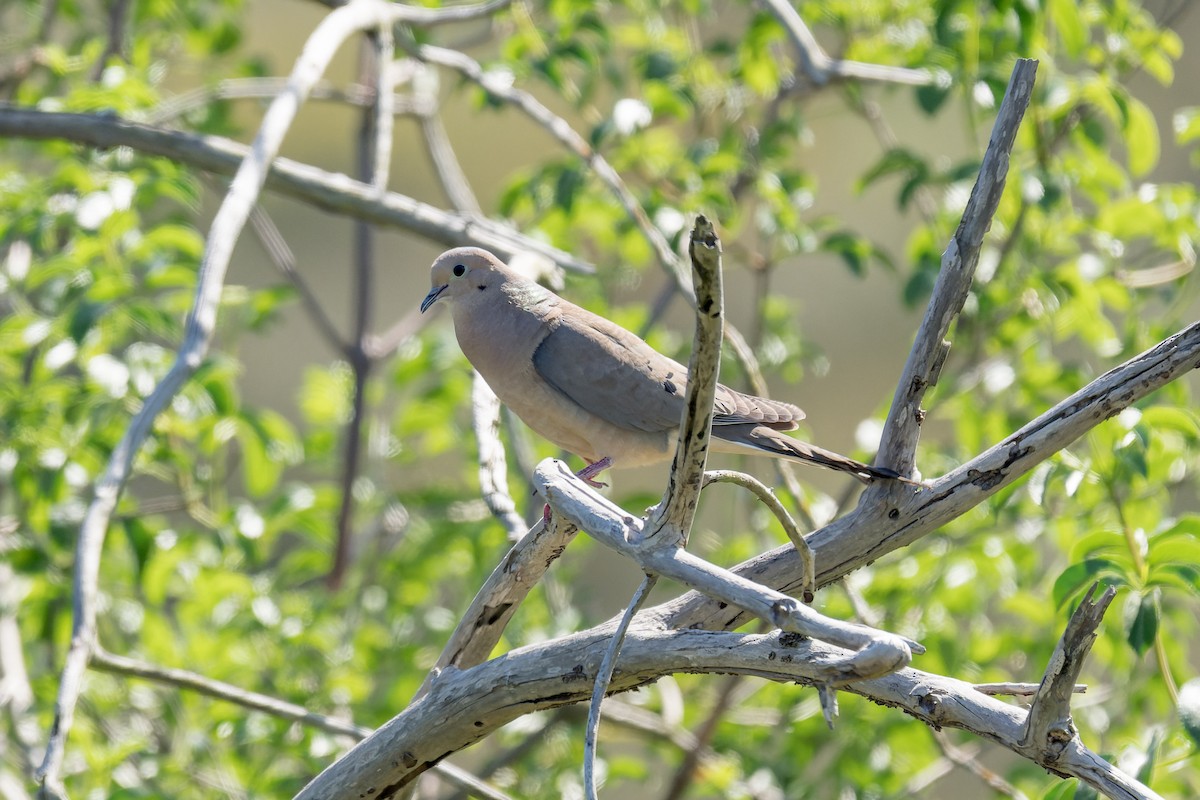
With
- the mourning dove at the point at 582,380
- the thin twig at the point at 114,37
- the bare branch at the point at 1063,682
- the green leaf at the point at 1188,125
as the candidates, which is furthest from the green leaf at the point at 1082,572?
the thin twig at the point at 114,37

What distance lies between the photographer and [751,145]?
3943 millimetres

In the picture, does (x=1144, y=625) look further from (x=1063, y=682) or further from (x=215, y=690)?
(x=215, y=690)

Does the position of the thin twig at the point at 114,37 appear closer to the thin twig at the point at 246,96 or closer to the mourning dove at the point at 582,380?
the thin twig at the point at 246,96

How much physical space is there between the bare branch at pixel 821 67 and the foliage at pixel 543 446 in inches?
3.4

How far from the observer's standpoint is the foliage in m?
3.08

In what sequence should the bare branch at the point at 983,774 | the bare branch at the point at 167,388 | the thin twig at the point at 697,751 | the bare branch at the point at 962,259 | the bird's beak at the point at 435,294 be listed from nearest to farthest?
1. the bare branch at the point at 962,259
2. the bare branch at the point at 167,388
3. the bare branch at the point at 983,774
4. the bird's beak at the point at 435,294
5. the thin twig at the point at 697,751

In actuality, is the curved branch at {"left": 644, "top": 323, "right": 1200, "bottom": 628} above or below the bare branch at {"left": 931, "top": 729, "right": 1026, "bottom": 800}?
below

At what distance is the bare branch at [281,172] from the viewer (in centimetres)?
297

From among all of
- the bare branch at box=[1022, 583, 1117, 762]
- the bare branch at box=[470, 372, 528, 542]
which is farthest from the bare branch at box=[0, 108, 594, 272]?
the bare branch at box=[1022, 583, 1117, 762]

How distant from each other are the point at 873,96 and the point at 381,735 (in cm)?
451

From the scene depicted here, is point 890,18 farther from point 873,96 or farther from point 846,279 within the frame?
point 846,279

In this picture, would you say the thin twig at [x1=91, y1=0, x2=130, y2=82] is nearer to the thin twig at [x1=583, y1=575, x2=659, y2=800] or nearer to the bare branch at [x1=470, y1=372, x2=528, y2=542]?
the bare branch at [x1=470, y1=372, x2=528, y2=542]

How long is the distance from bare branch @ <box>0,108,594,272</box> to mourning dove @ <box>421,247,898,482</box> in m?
0.25

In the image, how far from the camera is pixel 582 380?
113 inches
